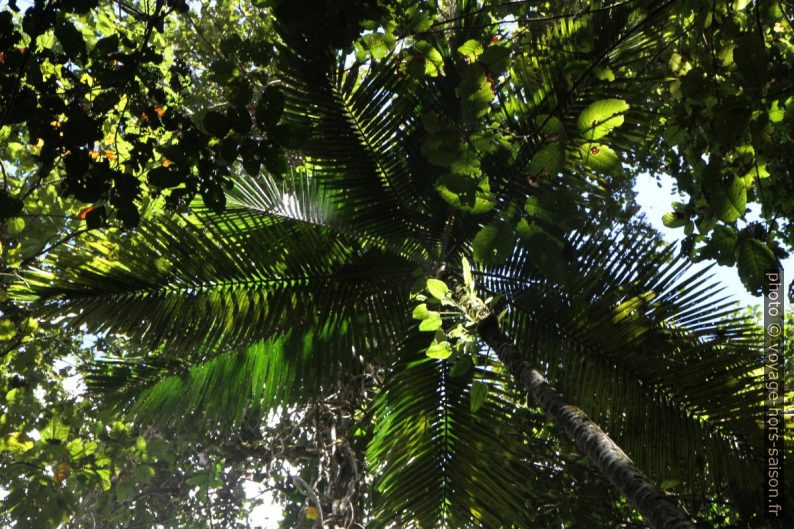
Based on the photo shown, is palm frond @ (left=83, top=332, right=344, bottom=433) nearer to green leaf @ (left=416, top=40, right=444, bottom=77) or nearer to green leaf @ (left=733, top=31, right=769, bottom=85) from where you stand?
green leaf @ (left=416, top=40, right=444, bottom=77)

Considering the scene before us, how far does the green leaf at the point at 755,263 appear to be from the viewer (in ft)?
6.79

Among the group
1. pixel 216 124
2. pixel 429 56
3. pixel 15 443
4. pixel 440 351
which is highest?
pixel 429 56

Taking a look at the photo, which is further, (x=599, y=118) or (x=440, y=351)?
(x=440, y=351)

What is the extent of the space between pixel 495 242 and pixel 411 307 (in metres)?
2.39

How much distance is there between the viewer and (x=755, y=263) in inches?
82.1

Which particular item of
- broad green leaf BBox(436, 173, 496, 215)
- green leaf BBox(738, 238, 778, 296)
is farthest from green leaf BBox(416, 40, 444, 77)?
green leaf BBox(738, 238, 778, 296)

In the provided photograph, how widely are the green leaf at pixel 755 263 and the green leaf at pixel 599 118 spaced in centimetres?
65

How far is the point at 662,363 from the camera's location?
3.74 meters

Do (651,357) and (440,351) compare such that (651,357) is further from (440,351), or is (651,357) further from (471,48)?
(471,48)

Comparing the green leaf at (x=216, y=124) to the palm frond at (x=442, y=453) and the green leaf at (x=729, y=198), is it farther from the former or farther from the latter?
the palm frond at (x=442, y=453)

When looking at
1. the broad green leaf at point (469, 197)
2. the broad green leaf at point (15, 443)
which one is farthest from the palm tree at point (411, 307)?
the broad green leaf at point (15, 443)

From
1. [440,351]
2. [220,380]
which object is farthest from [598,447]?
[220,380]

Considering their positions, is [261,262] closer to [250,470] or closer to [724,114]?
[724,114]

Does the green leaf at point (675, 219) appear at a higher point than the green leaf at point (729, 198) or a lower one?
higher
